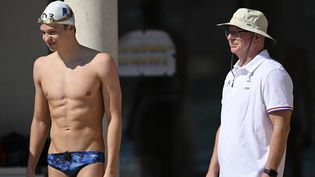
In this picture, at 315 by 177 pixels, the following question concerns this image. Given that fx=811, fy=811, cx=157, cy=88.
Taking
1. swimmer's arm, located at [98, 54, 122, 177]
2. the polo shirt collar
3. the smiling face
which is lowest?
swimmer's arm, located at [98, 54, 122, 177]

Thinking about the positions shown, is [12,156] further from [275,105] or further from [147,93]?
[275,105]

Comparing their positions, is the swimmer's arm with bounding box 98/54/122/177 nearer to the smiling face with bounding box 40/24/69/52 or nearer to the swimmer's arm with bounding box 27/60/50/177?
the smiling face with bounding box 40/24/69/52

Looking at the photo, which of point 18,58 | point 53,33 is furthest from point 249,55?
point 18,58

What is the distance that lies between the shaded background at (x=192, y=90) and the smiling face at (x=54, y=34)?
12.3 ft

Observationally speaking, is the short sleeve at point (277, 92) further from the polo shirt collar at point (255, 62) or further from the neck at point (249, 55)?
the neck at point (249, 55)

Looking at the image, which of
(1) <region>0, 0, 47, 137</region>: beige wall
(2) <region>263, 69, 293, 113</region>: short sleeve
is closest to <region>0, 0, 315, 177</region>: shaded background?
(1) <region>0, 0, 47, 137</region>: beige wall

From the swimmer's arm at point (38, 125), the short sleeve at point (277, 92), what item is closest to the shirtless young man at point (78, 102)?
the swimmer's arm at point (38, 125)

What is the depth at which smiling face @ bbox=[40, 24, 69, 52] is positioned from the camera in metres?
5.13

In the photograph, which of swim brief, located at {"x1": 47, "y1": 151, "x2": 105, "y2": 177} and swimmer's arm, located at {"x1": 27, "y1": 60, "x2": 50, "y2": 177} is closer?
swim brief, located at {"x1": 47, "y1": 151, "x2": 105, "y2": 177}

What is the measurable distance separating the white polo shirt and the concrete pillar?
A: 1825 mm

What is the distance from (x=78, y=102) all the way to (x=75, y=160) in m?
0.37

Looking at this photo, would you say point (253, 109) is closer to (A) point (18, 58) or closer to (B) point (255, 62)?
(B) point (255, 62)

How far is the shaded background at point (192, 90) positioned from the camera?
28.8ft

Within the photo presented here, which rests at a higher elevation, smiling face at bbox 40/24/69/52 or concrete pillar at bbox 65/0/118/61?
smiling face at bbox 40/24/69/52
